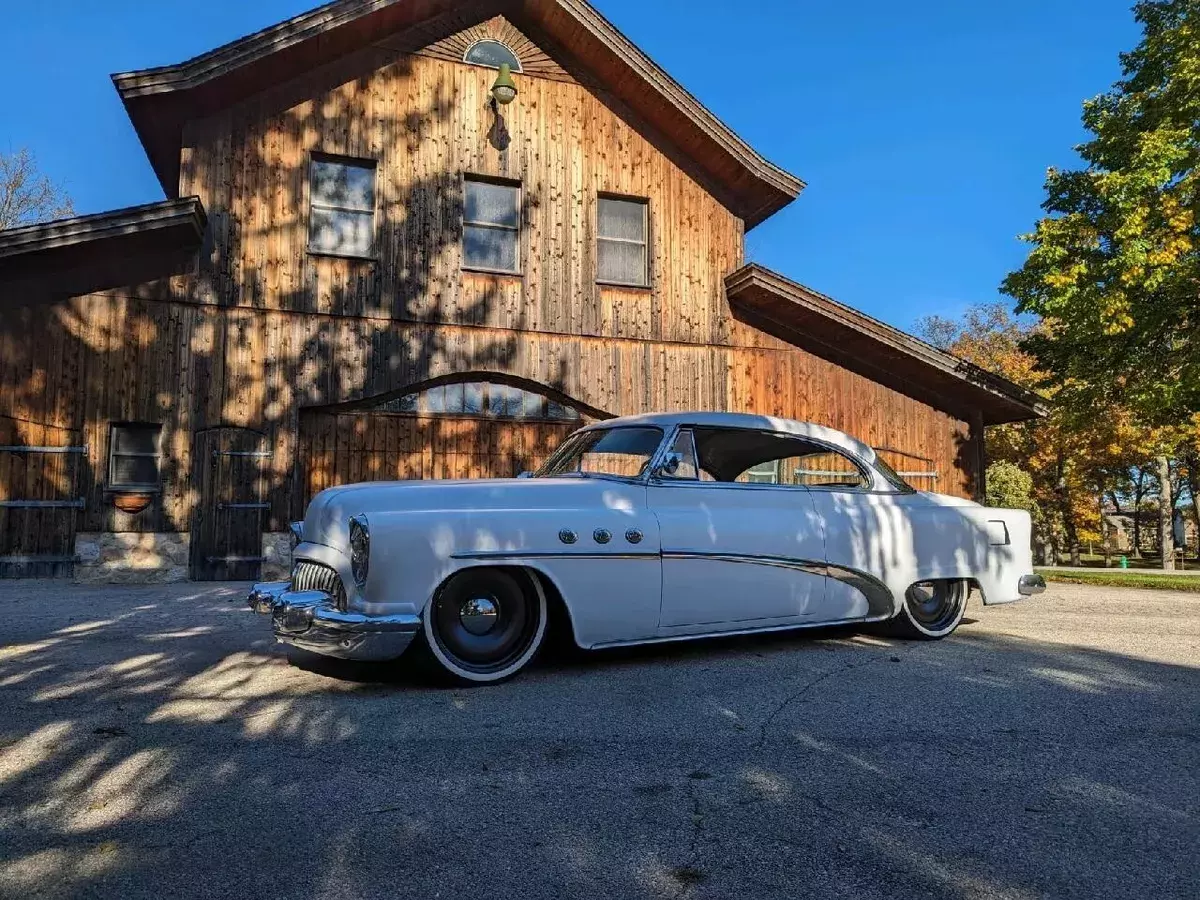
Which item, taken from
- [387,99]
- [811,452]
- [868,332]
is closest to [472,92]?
[387,99]

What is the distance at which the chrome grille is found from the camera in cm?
423

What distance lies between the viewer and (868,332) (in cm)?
1249

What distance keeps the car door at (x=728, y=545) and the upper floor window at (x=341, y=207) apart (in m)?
7.94

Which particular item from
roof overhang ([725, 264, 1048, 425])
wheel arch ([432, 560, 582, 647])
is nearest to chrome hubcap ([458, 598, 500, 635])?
wheel arch ([432, 560, 582, 647])

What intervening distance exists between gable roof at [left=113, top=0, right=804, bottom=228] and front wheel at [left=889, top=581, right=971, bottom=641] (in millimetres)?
8824

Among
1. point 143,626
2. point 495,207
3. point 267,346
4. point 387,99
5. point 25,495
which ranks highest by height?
point 387,99

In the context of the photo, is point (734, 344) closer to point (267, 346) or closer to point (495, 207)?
point (495, 207)

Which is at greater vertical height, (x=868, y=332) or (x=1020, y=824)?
(x=868, y=332)

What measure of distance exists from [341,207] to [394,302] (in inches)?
62.0

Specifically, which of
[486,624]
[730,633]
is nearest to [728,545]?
[730,633]

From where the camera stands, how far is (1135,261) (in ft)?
Result: 41.3

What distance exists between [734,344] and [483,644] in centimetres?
938

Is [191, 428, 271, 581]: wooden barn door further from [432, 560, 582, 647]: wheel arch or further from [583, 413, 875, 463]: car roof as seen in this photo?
[432, 560, 582, 647]: wheel arch

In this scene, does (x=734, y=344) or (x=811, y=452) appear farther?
(x=734, y=344)
